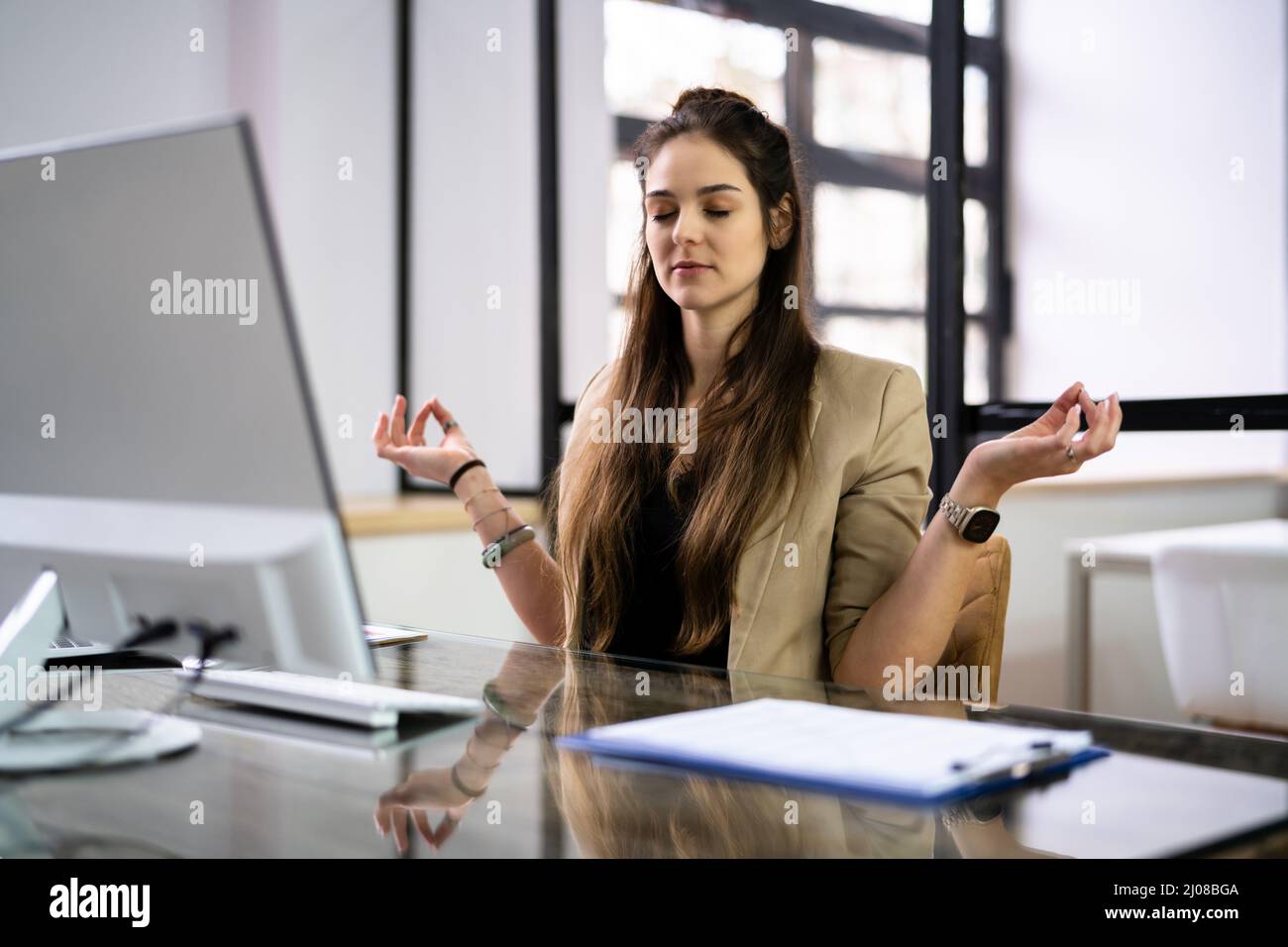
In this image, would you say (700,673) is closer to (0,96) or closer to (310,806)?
(310,806)

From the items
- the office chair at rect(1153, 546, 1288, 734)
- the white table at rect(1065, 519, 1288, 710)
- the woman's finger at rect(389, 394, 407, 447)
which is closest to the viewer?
the woman's finger at rect(389, 394, 407, 447)

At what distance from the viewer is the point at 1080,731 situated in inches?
34.3

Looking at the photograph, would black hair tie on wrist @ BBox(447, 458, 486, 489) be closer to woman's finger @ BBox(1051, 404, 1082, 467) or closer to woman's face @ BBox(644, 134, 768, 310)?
woman's face @ BBox(644, 134, 768, 310)

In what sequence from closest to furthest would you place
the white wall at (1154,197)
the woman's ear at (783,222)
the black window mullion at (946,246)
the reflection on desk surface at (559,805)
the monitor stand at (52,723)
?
the reflection on desk surface at (559,805)
the monitor stand at (52,723)
the woman's ear at (783,222)
the white wall at (1154,197)
the black window mullion at (946,246)

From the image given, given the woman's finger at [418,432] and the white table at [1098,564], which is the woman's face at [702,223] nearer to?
the woman's finger at [418,432]

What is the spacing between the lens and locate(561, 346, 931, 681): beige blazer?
4.82ft

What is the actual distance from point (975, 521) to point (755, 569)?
0.97 feet

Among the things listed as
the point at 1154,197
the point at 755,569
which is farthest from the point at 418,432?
the point at 1154,197

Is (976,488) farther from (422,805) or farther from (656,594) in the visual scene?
(422,805)

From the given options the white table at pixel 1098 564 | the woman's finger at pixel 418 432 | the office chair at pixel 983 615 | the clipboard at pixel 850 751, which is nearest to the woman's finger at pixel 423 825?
the clipboard at pixel 850 751

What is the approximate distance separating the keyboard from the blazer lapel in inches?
20.0

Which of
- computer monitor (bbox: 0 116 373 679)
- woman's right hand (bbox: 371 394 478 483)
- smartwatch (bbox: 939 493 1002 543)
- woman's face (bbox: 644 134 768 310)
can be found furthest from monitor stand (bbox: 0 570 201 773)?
woman's face (bbox: 644 134 768 310)

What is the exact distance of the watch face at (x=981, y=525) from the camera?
50.2 inches

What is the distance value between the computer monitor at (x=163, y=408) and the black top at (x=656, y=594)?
31.3 inches
